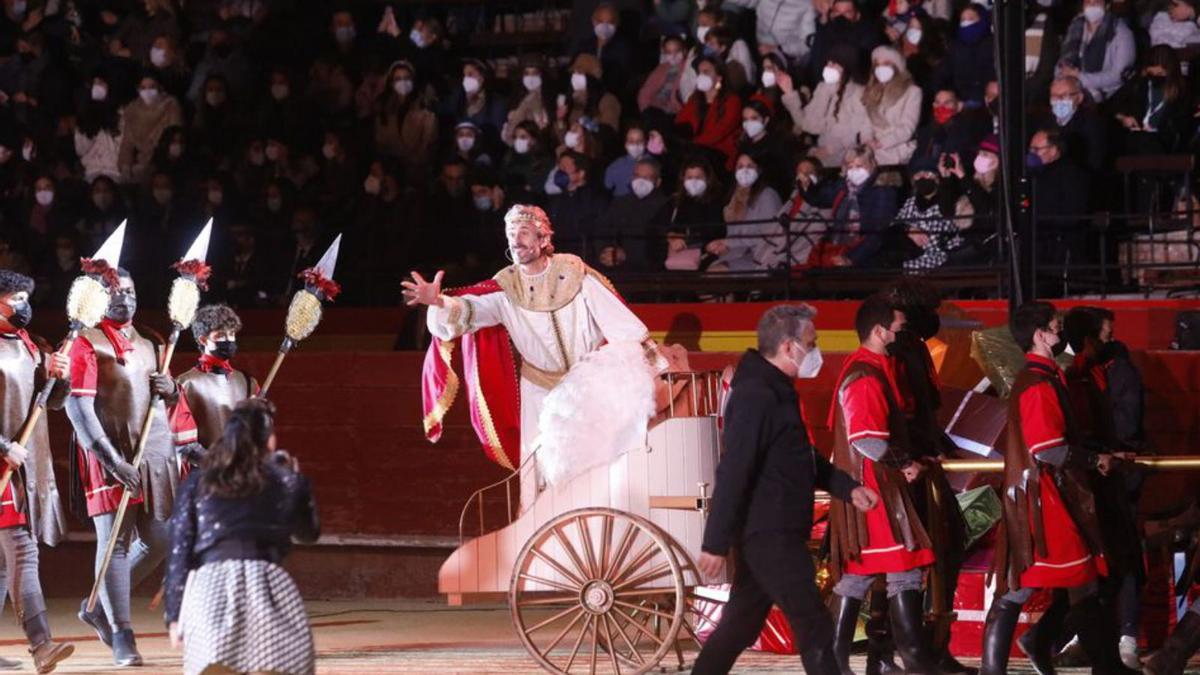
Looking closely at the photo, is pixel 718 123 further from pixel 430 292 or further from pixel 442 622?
pixel 430 292

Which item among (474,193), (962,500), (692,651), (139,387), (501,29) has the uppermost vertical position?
(501,29)

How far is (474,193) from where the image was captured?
16.0m

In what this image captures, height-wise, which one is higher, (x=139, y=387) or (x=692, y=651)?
(x=139, y=387)

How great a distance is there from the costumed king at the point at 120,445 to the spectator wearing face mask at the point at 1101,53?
6.54m

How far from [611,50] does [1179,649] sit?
28.9 ft

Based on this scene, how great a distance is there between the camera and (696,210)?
1497cm

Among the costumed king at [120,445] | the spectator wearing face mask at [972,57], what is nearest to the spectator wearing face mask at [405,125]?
the spectator wearing face mask at [972,57]

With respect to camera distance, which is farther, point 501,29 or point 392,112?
point 501,29

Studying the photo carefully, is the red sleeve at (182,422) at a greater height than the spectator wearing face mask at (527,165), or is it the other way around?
the spectator wearing face mask at (527,165)

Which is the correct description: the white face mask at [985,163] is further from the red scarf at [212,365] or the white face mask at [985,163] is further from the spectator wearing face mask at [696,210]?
the red scarf at [212,365]

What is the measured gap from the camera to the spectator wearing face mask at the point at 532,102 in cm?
1667

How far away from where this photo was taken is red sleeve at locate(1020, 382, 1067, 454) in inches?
351

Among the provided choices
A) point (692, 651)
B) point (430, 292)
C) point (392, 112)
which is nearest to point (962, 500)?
point (692, 651)

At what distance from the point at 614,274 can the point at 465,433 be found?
147 centimetres
